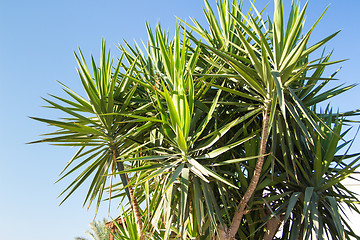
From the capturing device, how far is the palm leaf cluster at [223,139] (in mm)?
3586

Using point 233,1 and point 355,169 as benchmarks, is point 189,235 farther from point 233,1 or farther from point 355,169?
point 233,1

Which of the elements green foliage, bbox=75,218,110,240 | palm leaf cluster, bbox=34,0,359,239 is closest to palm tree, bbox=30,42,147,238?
palm leaf cluster, bbox=34,0,359,239

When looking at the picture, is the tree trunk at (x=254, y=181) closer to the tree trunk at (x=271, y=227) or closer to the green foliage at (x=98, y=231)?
the tree trunk at (x=271, y=227)

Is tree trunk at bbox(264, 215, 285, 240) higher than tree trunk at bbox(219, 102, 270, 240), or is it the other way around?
tree trunk at bbox(219, 102, 270, 240)

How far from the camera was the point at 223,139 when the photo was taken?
14.4 ft

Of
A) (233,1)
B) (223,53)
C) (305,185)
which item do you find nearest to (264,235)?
(305,185)

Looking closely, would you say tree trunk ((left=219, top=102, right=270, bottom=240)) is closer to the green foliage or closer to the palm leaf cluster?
the palm leaf cluster

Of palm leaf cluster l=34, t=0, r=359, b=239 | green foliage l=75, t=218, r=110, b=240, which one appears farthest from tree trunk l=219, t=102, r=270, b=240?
green foliage l=75, t=218, r=110, b=240

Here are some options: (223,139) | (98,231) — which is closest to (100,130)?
(223,139)

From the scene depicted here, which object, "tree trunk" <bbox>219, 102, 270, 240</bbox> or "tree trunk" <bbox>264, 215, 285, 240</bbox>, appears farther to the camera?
"tree trunk" <bbox>264, 215, 285, 240</bbox>

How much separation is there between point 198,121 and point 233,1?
1.76 metres

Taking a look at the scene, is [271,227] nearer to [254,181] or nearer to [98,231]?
[254,181]

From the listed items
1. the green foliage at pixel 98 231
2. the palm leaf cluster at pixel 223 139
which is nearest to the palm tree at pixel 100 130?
the palm leaf cluster at pixel 223 139

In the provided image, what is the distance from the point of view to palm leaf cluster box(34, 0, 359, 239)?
3586 millimetres
